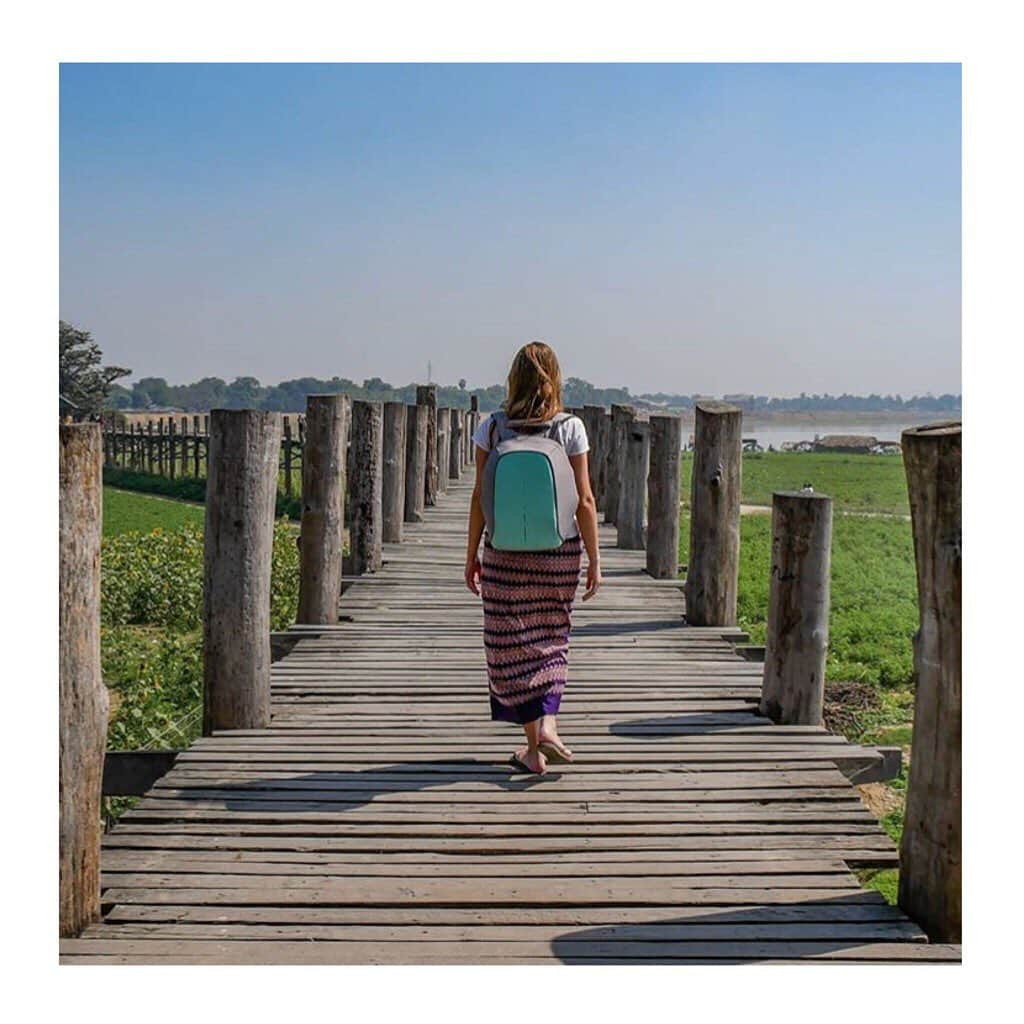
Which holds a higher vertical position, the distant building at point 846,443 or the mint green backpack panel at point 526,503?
the distant building at point 846,443

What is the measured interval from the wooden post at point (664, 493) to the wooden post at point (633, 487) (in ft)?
5.45

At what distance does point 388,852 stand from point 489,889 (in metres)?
0.44

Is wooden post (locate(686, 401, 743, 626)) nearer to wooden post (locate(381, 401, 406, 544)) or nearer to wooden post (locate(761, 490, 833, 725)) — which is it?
wooden post (locate(761, 490, 833, 725))

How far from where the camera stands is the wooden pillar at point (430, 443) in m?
16.3

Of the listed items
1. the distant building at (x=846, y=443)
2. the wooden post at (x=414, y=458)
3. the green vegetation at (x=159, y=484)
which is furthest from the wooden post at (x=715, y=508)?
the distant building at (x=846, y=443)

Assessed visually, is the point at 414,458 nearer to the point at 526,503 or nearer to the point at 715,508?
the point at 715,508

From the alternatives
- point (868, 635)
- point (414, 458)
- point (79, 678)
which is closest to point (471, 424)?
point (414, 458)

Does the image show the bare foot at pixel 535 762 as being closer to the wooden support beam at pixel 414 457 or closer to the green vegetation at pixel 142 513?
the wooden support beam at pixel 414 457

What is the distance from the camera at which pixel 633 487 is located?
11.7 meters

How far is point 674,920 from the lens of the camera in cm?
352

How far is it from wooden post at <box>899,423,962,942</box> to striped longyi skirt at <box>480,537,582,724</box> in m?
1.42

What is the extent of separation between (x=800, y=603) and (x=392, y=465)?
5889 mm

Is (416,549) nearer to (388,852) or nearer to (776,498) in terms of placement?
(776,498)

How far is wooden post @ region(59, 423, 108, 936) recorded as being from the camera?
336 centimetres
